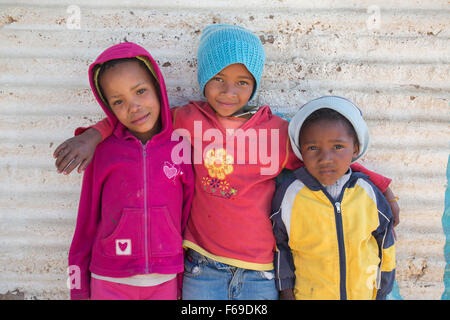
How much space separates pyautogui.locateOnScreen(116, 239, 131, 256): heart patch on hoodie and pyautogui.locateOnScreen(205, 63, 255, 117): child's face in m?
0.84

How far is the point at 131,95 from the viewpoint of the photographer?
1.86 m

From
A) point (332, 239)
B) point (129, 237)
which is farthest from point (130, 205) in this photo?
point (332, 239)

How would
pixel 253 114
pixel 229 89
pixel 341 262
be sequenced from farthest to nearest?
1. pixel 253 114
2. pixel 229 89
3. pixel 341 262

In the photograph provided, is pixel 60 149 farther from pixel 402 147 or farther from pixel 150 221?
pixel 402 147

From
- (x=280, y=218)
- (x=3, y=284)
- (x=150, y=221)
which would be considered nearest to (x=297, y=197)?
(x=280, y=218)

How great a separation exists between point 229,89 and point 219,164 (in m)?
0.41

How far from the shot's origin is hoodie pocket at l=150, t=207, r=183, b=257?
1854 millimetres

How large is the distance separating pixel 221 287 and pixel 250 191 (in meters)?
0.53

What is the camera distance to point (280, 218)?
1941 mm

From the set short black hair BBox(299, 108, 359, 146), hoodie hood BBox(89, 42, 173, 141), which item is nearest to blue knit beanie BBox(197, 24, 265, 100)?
hoodie hood BBox(89, 42, 173, 141)

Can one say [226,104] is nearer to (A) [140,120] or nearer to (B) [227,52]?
(B) [227,52]

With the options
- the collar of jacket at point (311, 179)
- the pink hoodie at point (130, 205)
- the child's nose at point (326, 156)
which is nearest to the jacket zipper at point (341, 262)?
the collar of jacket at point (311, 179)

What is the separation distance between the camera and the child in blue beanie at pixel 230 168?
1.91m

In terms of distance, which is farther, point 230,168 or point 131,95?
point 230,168
